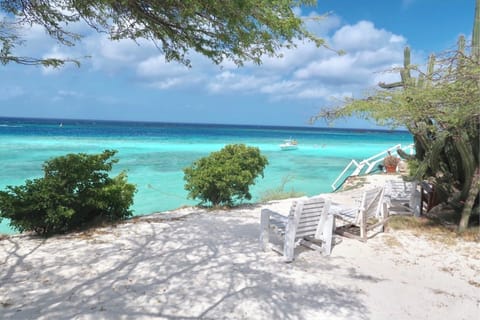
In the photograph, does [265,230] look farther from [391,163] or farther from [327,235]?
[391,163]

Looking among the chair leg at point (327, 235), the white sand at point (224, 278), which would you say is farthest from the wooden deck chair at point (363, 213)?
the chair leg at point (327, 235)

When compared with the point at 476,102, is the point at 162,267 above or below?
below

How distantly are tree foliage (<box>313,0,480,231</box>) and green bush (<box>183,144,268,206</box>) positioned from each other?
2664 millimetres

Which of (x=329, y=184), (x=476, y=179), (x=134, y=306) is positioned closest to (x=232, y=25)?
(x=134, y=306)

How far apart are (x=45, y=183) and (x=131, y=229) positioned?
1.50 m

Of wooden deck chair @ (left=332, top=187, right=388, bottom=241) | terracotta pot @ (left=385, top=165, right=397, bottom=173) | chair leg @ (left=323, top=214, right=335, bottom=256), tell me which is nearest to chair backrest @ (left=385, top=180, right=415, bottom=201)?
wooden deck chair @ (left=332, top=187, right=388, bottom=241)

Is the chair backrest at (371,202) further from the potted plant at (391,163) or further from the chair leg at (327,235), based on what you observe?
the potted plant at (391,163)

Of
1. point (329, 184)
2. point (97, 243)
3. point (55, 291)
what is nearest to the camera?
point (55, 291)

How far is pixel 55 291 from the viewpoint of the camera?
347 centimetres

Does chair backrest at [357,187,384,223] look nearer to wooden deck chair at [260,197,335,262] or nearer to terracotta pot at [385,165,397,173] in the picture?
wooden deck chair at [260,197,335,262]

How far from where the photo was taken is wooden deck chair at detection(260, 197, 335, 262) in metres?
4.55

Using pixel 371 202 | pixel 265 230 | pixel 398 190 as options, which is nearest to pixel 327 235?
pixel 265 230

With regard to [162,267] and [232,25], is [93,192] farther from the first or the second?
[232,25]

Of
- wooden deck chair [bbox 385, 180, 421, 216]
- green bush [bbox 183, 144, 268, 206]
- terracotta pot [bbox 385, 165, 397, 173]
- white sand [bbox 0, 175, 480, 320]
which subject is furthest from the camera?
terracotta pot [bbox 385, 165, 397, 173]
